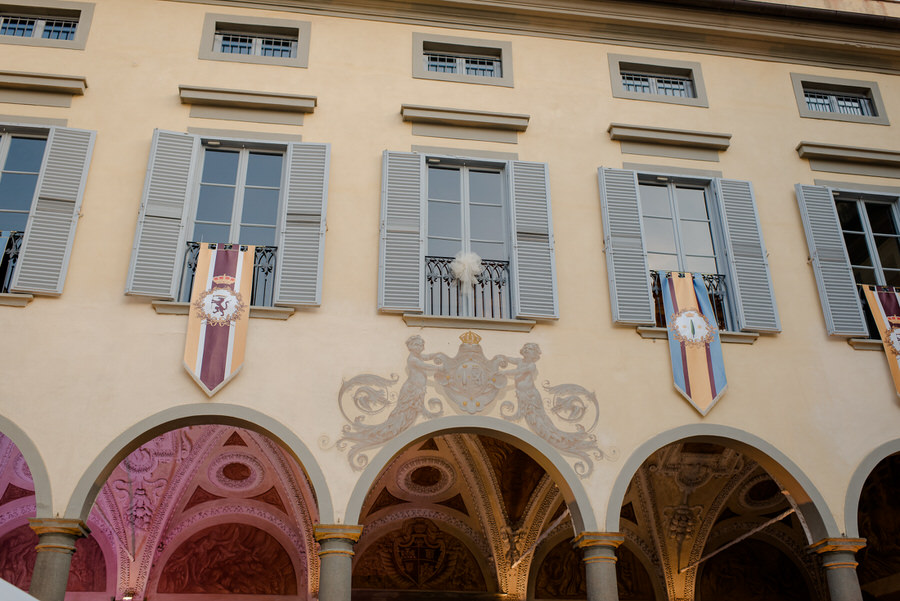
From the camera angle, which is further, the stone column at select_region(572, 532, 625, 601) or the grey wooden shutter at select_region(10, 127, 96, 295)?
the grey wooden shutter at select_region(10, 127, 96, 295)

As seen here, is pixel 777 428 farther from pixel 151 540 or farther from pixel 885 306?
pixel 151 540

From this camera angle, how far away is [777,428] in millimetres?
8383

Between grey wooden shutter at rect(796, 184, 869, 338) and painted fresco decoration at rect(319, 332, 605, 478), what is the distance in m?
3.00

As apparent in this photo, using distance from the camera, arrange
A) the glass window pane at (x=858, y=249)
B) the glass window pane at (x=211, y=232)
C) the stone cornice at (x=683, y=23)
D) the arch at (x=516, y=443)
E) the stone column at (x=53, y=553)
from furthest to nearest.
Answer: the stone cornice at (x=683, y=23)
the glass window pane at (x=858, y=249)
the glass window pane at (x=211, y=232)
the arch at (x=516, y=443)
the stone column at (x=53, y=553)

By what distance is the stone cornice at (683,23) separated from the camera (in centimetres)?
1019

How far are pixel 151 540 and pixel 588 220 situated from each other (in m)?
6.70

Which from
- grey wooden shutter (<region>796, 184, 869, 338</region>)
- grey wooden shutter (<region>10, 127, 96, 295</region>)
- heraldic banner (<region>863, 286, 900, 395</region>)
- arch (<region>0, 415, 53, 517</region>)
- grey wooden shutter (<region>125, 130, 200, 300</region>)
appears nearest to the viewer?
arch (<region>0, 415, 53, 517</region>)

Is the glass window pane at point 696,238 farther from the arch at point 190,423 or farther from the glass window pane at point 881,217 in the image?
the arch at point 190,423

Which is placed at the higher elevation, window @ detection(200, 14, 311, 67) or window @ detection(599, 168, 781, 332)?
window @ detection(200, 14, 311, 67)

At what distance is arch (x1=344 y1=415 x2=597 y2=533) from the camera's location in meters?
7.72

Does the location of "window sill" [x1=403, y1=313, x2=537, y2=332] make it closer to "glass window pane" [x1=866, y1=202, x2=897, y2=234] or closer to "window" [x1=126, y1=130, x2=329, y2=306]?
"window" [x1=126, y1=130, x2=329, y2=306]

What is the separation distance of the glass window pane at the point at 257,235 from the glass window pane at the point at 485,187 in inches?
87.7

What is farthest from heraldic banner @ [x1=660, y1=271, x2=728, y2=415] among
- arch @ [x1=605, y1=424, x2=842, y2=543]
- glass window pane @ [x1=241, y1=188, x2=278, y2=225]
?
glass window pane @ [x1=241, y1=188, x2=278, y2=225]

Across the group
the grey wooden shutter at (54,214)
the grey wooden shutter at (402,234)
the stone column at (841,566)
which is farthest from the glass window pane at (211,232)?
the stone column at (841,566)
